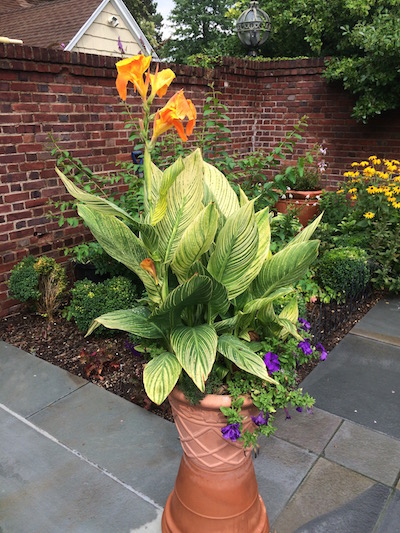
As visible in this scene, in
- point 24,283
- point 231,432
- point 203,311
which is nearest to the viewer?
point 231,432

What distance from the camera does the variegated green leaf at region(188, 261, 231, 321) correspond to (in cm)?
138

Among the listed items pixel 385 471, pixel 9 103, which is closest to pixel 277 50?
pixel 9 103

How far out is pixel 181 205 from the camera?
1.46 meters

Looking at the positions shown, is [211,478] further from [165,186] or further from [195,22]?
[195,22]

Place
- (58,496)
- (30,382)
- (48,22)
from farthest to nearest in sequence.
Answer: (48,22), (30,382), (58,496)

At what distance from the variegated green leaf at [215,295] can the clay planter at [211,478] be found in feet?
0.94

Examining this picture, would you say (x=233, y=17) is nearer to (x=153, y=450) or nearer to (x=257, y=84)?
(x=257, y=84)

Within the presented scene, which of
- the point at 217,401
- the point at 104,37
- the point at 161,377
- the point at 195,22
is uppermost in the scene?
the point at 195,22

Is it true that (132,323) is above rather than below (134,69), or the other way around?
below

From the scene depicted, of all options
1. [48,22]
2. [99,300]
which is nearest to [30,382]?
[99,300]

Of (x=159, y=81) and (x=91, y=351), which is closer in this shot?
(x=159, y=81)

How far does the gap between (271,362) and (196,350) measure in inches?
11.5

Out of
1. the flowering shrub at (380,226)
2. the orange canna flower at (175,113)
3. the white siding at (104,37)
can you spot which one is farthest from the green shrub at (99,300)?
the white siding at (104,37)

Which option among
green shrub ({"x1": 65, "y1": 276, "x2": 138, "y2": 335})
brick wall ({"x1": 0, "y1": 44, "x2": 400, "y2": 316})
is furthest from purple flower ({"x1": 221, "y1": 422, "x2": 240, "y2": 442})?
brick wall ({"x1": 0, "y1": 44, "x2": 400, "y2": 316})
